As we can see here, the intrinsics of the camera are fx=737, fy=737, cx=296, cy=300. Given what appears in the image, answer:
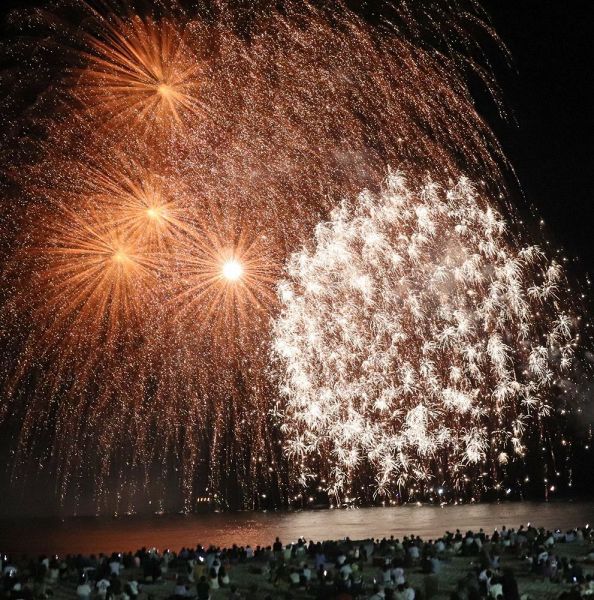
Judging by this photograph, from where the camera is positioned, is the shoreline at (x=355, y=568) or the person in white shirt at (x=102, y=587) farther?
the person in white shirt at (x=102, y=587)

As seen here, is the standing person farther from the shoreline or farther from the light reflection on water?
the light reflection on water

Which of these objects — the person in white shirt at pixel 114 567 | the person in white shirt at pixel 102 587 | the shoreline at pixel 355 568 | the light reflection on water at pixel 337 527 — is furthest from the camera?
the light reflection on water at pixel 337 527

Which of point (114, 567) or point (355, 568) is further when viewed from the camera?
point (114, 567)

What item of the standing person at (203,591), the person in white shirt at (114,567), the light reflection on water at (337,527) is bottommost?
the standing person at (203,591)

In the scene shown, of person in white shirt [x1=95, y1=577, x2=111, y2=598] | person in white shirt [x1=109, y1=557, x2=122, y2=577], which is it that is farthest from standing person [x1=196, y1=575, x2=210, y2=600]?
person in white shirt [x1=109, y1=557, x2=122, y2=577]

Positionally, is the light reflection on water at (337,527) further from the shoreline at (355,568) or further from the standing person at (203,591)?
the standing person at (203,591)

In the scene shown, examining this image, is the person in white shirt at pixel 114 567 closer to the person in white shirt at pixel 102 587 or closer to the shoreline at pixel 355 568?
the shoreline at pixel 355 568

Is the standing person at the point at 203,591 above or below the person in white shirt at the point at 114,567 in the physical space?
below

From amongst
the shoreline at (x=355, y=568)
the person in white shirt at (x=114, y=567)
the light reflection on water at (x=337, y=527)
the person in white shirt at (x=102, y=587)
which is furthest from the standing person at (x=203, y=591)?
the light reflection on water at (x=337, y=527)

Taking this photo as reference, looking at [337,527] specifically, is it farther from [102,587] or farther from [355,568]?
[102,587]

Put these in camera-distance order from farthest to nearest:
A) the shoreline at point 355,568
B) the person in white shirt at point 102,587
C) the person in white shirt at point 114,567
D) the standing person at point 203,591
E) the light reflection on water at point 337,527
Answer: the light reflection on water at point 337,527 → the person in white shirt at point 114,567 → the person in white shirt at point 102,587 → the shoreline at point 355,568 → the standing person at point 203,591

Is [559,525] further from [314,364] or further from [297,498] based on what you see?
[297,498]

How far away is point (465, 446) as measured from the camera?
3006cm

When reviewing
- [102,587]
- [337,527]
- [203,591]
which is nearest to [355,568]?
[203,591]
